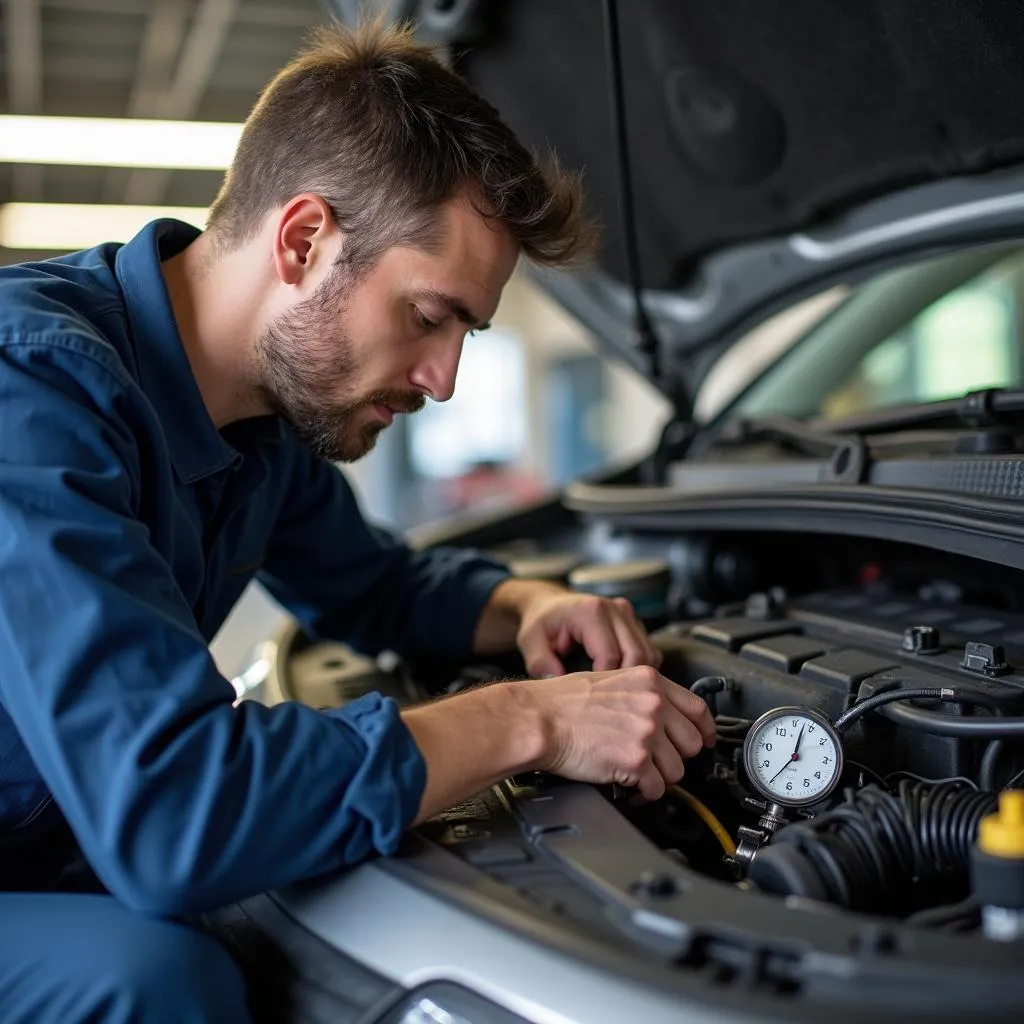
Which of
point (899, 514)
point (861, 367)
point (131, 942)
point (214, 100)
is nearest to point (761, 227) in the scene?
point (861, 367)

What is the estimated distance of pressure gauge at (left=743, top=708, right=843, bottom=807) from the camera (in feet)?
3.24

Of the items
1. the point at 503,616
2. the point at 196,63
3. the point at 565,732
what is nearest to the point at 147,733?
the point at 565,732

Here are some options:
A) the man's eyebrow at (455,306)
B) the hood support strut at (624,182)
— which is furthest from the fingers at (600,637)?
the hood support strut at (624,182)

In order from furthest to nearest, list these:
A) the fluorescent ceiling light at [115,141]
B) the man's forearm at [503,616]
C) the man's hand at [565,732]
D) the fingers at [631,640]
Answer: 1. the fluorescent ceiling light at [115,141]
2. the man's forearm at [503,616]
3. the fingers at [631,640]
4. the man's hand at [565,732]

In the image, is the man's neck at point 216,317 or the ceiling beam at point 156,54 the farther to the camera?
the ceiling beam at point 156,54

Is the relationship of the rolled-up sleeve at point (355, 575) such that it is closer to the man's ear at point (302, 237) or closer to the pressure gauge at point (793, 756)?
the man's ear at point (302, 237)

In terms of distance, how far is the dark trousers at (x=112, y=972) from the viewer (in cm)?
82

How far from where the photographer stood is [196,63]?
5852 millimetres

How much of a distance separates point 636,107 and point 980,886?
1.42 meters

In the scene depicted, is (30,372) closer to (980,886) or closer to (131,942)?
(131,942)

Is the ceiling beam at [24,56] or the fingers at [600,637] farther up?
the ceiling beam at [24,56]

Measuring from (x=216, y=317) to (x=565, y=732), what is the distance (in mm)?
622

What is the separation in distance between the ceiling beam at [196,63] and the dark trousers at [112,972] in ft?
16.5

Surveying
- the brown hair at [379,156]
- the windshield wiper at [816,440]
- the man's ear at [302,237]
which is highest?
the brown hair at [379,156]
